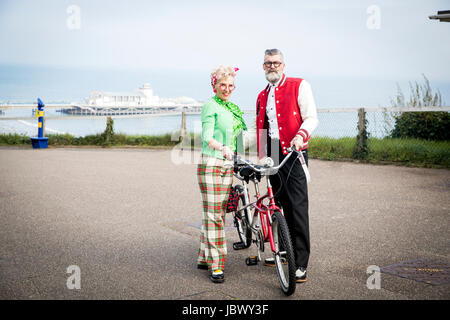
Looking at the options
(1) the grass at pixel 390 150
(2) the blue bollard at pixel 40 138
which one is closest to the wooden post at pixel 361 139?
(1) the grass at pixel 390 150

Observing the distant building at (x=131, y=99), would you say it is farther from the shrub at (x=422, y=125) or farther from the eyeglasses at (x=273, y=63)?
the eyeglasses at (x=273, y=63)

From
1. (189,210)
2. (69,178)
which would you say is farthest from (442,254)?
(69,178)

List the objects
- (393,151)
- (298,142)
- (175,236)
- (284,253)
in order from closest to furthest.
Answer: (298,142) < (284,253) < (175,236) < (393,151)

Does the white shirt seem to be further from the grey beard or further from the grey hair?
the grey hair

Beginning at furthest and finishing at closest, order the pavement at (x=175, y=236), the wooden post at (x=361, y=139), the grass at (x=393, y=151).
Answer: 1. the wooden post at (x=361, y=139)
2. the grass at (x=393, y=151)
3. the pavement at (x=175, y=236)

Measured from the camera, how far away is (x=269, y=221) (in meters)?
4.50

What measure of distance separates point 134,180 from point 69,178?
1.46m

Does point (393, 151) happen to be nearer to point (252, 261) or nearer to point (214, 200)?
point (252, 261)

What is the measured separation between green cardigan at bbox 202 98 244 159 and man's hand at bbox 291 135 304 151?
24.7 inches

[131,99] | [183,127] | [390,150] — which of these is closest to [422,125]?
[390,150]

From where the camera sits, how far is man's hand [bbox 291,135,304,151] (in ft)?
13.6

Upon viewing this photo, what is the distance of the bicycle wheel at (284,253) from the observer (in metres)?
4.04

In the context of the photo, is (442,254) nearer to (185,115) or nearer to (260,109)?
(260,109)

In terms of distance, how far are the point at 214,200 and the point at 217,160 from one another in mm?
383
